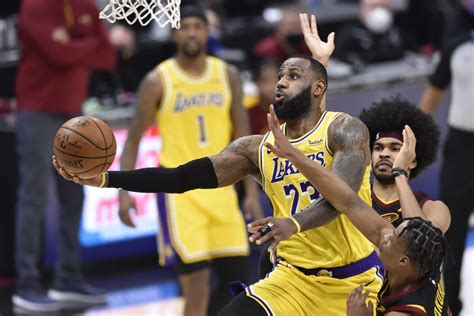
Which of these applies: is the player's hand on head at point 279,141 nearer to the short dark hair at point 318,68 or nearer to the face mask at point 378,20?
the short dark hair at point 318,68

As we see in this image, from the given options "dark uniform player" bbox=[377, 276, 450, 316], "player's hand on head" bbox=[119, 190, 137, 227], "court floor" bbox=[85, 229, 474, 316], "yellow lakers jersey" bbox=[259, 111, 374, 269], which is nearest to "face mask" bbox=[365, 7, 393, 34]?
"court floor" bbox=[85, 229, 474, 316]

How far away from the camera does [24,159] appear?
29.5 feet

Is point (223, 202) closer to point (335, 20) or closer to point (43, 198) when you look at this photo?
point (43, 198)

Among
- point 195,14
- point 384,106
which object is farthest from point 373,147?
point 195,14

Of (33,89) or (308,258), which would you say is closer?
(308,258)

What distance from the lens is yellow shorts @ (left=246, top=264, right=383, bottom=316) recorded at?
5809 millimetres

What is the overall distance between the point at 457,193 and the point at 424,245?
3.18m

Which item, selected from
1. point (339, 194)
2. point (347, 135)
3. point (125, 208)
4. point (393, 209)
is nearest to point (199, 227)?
point (125, 208)

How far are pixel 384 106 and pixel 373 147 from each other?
0.97 feet

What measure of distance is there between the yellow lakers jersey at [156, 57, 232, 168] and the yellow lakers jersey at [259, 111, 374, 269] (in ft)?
7.02

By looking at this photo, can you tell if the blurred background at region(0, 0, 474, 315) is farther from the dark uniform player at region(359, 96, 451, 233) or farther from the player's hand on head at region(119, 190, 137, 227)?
the dark uniform player at region(359, 96, 451, 233)

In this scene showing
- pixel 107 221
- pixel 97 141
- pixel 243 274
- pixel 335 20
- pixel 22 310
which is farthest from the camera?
pixel 335 20

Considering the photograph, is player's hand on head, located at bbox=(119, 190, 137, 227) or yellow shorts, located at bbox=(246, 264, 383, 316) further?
player's hand on head, located at bbox=(119, 190, 137, 227)

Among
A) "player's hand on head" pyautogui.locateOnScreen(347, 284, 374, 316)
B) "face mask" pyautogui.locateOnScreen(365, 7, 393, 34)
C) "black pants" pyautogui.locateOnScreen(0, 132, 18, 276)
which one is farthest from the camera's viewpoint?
"face mask" pyautogui.locateOnScreen(365, 7, 393, 34)
